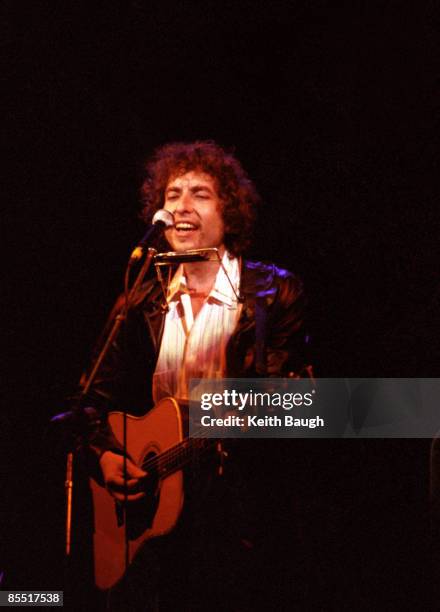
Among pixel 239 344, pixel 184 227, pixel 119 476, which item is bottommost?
pixel 119 476

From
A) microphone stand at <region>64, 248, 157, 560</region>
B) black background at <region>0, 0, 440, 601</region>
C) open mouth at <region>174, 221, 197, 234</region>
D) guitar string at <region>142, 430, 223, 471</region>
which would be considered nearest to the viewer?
guitar string at <region>142, 430, 223, 471</region>

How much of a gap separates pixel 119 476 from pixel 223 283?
0.85 meters

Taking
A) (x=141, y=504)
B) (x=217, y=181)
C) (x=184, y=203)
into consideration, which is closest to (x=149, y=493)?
(x=141, y=504)

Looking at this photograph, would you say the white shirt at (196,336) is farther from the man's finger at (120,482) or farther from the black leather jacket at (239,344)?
the man's finger at (120,482)

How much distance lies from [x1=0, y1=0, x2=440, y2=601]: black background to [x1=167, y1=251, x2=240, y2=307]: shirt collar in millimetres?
142

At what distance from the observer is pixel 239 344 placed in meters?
2.87

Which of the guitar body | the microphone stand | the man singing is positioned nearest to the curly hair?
the man singing

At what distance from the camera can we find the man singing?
9.04ft

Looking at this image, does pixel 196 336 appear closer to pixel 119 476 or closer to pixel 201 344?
pixel 201 344

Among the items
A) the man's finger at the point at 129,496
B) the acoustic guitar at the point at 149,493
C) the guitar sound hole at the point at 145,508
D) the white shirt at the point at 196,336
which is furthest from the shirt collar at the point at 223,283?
the man's finger at the point at 129,496

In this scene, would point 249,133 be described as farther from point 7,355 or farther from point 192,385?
point 7,355

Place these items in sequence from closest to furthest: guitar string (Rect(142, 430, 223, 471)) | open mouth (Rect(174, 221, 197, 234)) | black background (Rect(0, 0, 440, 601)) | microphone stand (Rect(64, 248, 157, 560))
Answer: guitar string (Rect(142, 430, 223, 471))
microphone stand (Rect(64, 248, 157, 560))
black background (Rect(0, 0, 440, 601))
open mouth (Rect(174, 221, 197, 234))

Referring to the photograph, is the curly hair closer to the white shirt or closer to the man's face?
the man's face

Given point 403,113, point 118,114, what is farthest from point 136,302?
point 403,113
